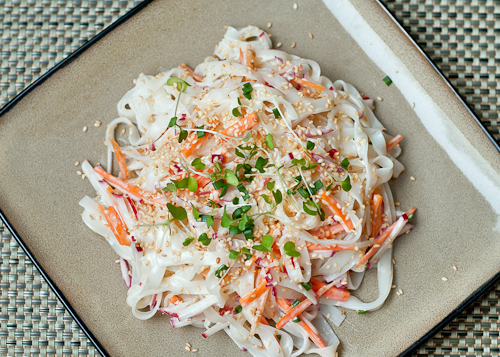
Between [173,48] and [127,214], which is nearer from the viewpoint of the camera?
[127,214]

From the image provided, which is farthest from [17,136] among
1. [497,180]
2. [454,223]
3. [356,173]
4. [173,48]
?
[497,180]

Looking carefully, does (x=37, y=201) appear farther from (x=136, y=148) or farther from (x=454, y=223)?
(x=454, y=223)

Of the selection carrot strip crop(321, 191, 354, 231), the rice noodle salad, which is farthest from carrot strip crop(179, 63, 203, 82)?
carrot strip crop(321, 191, 354, 231)

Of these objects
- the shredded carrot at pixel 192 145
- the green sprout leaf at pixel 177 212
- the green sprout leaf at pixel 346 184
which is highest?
the shredded carrot at pixel 192 145

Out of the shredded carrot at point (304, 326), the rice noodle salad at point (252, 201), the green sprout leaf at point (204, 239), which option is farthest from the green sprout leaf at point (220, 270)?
the shredded carrot at point (304, 326)

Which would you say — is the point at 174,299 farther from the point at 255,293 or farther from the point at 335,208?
the point at 335,208

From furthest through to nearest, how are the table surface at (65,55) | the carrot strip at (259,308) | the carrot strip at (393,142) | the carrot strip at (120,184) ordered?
the table surface at (65,55)
the carrot strip at (393,142)
the carrot strip at (120,184)
the carrot strip at (259,308)

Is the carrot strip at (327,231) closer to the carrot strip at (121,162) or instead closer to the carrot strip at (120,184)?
the carrot strip at (120,184)
